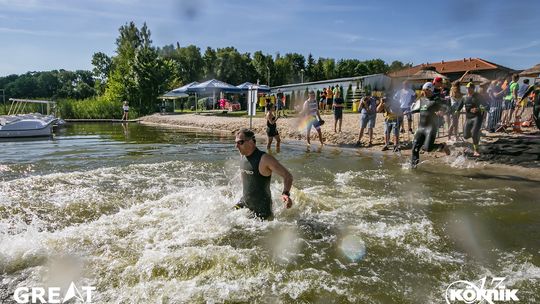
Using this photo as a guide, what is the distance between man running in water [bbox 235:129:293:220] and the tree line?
34.8 meters

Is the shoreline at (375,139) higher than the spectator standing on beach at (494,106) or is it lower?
lower

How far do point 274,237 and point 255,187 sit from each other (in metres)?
0.72

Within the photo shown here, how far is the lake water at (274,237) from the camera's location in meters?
3.96

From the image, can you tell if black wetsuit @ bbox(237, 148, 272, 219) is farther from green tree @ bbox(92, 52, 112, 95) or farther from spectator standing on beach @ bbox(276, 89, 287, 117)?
green tree @ bbox(92, 52, 112, 95)

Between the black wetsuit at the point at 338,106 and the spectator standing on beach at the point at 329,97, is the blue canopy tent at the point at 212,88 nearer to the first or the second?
the spectator standing on beach at the point at 329,97

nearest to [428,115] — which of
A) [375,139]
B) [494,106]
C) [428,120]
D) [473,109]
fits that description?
[428,120]

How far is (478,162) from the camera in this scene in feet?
34.6

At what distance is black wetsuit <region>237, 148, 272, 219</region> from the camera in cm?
522

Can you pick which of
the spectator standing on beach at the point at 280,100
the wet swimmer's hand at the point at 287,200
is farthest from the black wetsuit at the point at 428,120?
the spectator standing on beach at the point at 280,100

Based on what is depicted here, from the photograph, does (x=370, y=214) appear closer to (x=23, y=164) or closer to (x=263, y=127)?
(x=23, y=164)

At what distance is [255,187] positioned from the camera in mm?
5320

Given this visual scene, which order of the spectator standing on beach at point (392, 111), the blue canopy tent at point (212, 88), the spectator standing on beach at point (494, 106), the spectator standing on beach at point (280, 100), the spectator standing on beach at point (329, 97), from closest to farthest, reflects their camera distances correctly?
1. the spectator standing on beach at point (392, 111)
2. the spectator standing on beach at point (494, 106)
3. the spectator standing on beach at point (280, 100)
4. the spectator standing on beach at point (329, 97)
5. the blue canopy tent at point (212, 88)

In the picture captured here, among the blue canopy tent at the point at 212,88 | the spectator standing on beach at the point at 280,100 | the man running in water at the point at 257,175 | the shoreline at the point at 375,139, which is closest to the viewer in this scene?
the man running in water at the point at 257,175

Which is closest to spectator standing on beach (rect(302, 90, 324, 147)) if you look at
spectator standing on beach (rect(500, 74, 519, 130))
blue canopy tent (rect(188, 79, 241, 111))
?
spectator standing on beach (rect(500, 74, 519, 130))
